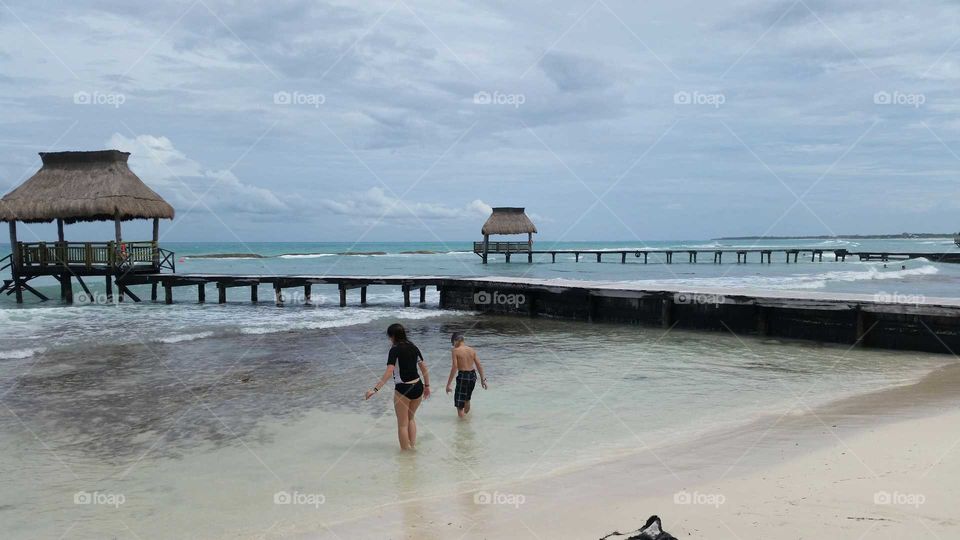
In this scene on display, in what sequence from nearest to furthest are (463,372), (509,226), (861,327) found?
(463,372) → (861,327) → (509,226)

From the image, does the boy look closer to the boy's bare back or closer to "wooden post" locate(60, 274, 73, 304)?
the boy's bare back

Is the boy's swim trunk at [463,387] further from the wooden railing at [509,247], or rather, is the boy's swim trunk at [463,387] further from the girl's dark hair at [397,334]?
the wooden railing at [509,247]

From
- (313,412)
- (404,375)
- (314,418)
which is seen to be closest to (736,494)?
(404,375)

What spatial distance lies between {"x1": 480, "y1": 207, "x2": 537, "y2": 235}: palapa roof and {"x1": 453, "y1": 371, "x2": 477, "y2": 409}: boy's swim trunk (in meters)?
51.9

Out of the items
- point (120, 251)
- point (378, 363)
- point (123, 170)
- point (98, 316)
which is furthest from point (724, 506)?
point (123, 170)

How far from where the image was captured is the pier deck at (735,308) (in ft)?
51.9

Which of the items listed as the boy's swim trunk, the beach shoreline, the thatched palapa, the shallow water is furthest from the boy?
the thatched palapa

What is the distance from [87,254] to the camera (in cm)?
2777

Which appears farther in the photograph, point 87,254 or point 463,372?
point 87,254

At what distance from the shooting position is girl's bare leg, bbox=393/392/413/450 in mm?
7668

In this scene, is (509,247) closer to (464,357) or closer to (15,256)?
(15,256)

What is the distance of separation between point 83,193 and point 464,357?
982 inches

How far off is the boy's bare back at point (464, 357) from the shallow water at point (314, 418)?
0.78 metres

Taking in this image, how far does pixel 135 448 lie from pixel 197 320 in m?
16.1
